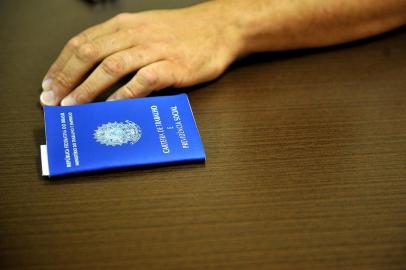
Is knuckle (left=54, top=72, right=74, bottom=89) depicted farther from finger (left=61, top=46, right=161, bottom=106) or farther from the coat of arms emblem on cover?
the coat of arms emblem on cover

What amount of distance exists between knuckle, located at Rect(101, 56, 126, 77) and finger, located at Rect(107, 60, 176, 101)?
2 cm

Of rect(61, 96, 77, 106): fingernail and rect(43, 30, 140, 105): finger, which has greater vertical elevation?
rect(43, 30, 140, 105): finger

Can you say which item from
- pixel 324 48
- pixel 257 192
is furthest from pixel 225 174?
pixel 324 48

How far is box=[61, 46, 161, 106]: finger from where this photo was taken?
0.78 m

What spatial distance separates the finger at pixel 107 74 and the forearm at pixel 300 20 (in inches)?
7.7

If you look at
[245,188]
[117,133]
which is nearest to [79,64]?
[117,133]

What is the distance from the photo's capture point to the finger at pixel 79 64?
80cm

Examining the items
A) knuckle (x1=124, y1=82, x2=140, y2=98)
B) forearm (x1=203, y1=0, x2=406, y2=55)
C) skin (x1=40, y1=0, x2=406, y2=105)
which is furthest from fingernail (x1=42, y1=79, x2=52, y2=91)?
forearm (x1=203, y1=0, x2=406, y2=55)

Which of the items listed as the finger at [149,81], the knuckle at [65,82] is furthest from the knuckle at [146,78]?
the knuckle at [65,82]

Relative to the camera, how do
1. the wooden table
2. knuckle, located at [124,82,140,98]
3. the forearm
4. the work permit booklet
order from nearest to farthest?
the wooden table < the work permit booklet < knuckle, located at [124,82,140,98] < the forearm

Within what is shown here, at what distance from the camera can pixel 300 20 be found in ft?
3.05

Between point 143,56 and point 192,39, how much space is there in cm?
10

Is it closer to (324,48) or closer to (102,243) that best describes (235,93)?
(324,48)

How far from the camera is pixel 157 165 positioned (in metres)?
0.65
